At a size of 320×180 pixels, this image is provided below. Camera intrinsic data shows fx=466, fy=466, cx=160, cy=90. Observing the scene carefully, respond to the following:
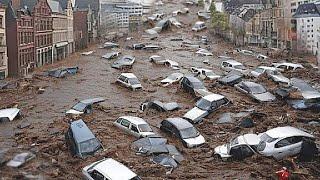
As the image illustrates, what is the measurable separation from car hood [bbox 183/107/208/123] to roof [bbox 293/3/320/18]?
31.4m

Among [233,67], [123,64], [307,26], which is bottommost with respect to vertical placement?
[233,67]

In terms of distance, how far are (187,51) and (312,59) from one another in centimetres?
1297

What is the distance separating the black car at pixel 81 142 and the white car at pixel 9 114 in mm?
5894

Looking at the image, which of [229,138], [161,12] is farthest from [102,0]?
[229,138]

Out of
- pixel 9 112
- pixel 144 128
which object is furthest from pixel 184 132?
pixel 9 112

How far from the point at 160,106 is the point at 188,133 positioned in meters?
5.76

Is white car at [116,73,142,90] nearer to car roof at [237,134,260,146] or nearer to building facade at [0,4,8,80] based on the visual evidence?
building facade at [0,4,8,80]

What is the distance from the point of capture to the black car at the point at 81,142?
16797 mm

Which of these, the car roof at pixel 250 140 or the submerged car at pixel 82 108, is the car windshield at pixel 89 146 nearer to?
the car roof at pixel 250 140

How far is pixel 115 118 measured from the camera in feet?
75.9

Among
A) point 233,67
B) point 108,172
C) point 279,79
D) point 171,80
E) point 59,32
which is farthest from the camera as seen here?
point 59,32

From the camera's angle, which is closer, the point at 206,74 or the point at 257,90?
the point at 257,90

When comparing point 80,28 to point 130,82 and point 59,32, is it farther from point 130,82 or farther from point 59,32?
point 130,82

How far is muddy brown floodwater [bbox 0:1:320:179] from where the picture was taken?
15430mm
